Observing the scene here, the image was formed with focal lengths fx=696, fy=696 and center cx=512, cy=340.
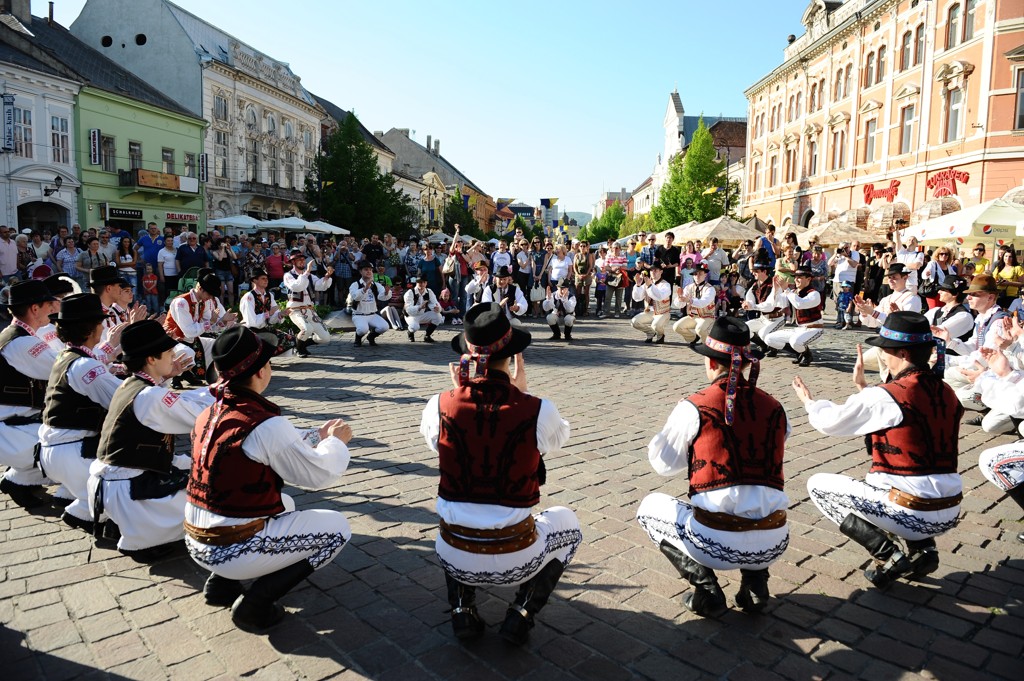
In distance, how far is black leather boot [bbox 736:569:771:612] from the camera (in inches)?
138

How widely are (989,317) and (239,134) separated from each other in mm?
41750

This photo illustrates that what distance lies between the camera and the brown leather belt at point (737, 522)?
3410 mm

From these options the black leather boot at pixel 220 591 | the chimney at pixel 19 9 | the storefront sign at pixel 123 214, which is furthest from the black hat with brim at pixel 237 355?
the chimney at pixel 19 9

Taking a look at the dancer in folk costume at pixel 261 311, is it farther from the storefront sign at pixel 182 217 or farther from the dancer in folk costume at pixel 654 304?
the storefront sign at pixel 182 217

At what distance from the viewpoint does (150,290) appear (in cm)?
1474

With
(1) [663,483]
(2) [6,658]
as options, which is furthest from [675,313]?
(2) [6,658]

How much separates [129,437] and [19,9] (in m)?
34.3

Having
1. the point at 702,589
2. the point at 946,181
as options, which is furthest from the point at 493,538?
the point at 946,181

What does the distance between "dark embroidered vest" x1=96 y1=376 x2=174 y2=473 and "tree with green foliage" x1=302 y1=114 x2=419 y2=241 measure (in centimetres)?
3877

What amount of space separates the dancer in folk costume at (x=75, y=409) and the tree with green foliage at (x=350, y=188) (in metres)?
38.0

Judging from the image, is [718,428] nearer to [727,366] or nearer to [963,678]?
[727,366]

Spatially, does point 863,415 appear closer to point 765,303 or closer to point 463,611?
point 463,611

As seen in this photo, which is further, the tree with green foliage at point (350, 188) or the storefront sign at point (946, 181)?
the tree with green foliage at point (350, 188)

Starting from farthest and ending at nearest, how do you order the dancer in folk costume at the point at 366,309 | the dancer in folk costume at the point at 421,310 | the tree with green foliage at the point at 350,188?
the tree with green foliage at the point at 350,188 < the dancer in folk costume at the point at 421,310 < the dancer in folk costume at the point at 366,309
